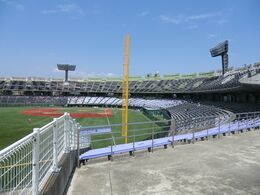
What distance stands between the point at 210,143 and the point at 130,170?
16.8ft

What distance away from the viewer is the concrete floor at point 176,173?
6.52 meters

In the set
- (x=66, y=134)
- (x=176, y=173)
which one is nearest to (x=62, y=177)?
(x=66, y=134)

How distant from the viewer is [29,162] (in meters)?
4.30

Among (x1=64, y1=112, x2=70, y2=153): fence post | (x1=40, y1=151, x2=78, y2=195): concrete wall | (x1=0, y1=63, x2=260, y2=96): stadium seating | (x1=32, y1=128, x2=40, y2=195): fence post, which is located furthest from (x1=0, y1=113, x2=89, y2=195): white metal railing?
(x1=0, y1=63, x2=260, y2=96): stadium seating

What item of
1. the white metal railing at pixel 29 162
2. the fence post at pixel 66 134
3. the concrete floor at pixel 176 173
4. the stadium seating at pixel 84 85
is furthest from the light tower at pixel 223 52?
the white metal railing at pixel 29 162

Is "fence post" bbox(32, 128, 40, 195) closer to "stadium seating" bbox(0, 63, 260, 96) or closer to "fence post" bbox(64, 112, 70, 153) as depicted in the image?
"fence post" bbox(64, 112, 70, 153)

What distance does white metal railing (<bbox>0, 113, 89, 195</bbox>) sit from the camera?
11.6ft

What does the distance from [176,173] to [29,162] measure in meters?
4.50

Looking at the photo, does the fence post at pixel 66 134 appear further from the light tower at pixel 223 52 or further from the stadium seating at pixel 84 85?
the stadium seating at pixel 84 85

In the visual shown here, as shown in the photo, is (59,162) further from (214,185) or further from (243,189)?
(243,189)

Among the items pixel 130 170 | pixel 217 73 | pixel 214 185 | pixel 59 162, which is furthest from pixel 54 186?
pixel 217 73

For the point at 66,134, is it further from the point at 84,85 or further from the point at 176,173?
the point at 84,85

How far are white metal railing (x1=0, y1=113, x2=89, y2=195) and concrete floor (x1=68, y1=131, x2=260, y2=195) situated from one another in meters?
1.25

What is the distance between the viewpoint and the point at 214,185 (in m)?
6.77
